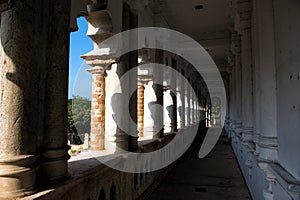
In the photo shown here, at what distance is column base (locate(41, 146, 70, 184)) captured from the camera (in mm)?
Result: 1988

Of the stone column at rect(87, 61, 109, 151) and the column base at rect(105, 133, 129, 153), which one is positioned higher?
the stone column at rect(87, 61, 109, 151)

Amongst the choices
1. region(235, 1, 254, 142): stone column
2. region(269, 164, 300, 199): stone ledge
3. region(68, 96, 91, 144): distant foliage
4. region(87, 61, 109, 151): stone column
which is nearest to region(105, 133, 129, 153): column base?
region(87, 61, 109, 151): stone column

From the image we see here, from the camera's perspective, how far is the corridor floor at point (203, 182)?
448 centimetres

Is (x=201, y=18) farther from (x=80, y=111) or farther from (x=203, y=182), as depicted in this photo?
(x=80, y=111)

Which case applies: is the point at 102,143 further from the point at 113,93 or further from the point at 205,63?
the point at 205,63

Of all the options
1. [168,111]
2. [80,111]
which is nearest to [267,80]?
[168,111]

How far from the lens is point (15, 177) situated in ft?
5.36

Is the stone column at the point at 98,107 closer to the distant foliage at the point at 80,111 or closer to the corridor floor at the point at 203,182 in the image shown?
the distant foliage at the point at 80,111

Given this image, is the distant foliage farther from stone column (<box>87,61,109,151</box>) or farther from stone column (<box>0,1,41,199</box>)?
stone column (<box>0,1,41,199</box>)

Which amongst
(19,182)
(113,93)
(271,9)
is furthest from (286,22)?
(19,182)

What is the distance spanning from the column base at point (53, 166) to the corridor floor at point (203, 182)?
9.00 feet

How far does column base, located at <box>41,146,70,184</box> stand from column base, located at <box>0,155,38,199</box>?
9.9 inches

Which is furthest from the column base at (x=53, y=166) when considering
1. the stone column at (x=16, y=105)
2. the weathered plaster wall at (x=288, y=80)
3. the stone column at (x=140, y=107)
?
the stone column at (x=140, y=107)

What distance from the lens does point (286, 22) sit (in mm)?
2336
